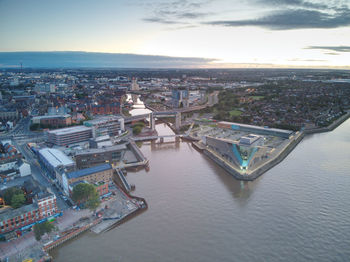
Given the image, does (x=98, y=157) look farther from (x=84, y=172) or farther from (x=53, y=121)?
(x=53, y=121)

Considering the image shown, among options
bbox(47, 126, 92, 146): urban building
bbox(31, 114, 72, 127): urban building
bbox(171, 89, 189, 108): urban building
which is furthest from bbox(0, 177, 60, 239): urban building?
bbox(171, 89, 189, 108): urban building

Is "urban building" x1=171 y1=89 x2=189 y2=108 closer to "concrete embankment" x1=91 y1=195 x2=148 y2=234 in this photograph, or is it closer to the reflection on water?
the reflection on water

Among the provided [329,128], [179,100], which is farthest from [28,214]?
[179,100]

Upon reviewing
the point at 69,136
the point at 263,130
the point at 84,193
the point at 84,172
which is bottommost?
the point at 84,193

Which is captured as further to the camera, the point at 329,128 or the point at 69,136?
the point at 329,128

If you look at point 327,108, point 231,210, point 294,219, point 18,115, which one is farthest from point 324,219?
point 18,115

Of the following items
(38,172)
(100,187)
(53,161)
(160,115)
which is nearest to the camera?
(100,187)

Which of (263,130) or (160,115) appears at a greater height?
(160,115)
